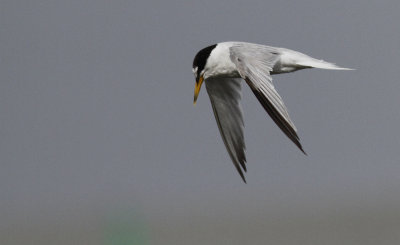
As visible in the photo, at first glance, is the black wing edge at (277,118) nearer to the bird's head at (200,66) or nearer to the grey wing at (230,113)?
the bird's head at (200,66)

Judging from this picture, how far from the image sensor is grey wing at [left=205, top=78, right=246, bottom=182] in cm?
891

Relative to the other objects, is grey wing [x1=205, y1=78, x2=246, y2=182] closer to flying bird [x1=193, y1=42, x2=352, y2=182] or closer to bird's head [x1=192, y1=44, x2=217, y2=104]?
flying bird [x1=193, y1=42, x2=352, y2=182]

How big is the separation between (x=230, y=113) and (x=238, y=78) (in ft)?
1.17

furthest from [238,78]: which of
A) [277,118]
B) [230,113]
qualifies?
[277,118]

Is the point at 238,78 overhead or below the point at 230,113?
overhead

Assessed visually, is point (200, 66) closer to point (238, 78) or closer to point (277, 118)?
point (238, 78)

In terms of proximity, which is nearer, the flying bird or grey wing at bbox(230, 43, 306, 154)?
grey wing at bbox(230, 43, 306, 154)

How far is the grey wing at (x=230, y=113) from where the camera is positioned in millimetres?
8914

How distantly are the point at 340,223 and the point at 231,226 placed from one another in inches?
105

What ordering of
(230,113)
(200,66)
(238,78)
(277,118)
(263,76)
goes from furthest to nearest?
(238,78) < (230,113) < (200,66) < (263,76) < (277,118)

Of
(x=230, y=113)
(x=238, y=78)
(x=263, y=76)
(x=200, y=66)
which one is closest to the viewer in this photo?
(x=263, y=76)

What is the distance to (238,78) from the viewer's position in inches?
365

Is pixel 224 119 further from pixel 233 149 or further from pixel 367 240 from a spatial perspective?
pixel 367 240

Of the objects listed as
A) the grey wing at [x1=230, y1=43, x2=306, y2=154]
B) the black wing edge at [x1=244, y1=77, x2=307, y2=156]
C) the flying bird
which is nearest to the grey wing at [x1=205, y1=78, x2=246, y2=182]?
the flying bird
